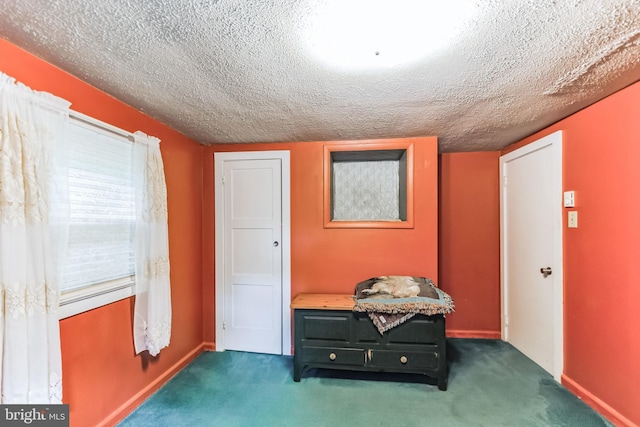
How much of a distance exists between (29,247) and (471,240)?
3646 mm

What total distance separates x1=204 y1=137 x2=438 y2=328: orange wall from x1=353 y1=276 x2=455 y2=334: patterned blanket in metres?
0.37

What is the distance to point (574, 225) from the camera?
210cm

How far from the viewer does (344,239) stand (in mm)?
2781

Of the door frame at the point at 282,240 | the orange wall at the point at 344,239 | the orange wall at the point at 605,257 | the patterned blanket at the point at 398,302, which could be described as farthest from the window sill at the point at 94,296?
the orange wall at the point at 605,257

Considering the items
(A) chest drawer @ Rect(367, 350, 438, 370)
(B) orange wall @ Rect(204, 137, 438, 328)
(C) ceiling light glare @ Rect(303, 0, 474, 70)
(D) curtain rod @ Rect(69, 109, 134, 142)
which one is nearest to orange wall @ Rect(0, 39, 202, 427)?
(D) curtain rod @ Rect(69, 109, 134, 142)

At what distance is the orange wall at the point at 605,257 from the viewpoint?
1.68 m

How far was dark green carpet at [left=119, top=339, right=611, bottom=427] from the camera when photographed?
1862mm

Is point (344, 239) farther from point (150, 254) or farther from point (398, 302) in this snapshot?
point (150, 254)

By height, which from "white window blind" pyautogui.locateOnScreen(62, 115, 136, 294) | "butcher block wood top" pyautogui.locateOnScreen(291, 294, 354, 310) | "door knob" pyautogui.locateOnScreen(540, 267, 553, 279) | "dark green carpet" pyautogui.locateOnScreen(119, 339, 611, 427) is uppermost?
"white window blind" pyautogui.locateOnScreen(62, 115, 136, 294)

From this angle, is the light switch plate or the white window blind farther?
the light switch plate

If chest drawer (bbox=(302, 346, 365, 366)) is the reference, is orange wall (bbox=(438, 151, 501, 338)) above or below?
above

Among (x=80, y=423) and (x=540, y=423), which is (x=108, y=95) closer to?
(x=80, y=423)

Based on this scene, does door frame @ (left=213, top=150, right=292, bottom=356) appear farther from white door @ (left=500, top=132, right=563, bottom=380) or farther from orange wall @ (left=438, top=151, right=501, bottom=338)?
white door @ (left=500, top=132, right=563, bottom=380)

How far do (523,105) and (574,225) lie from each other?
1009 mm
